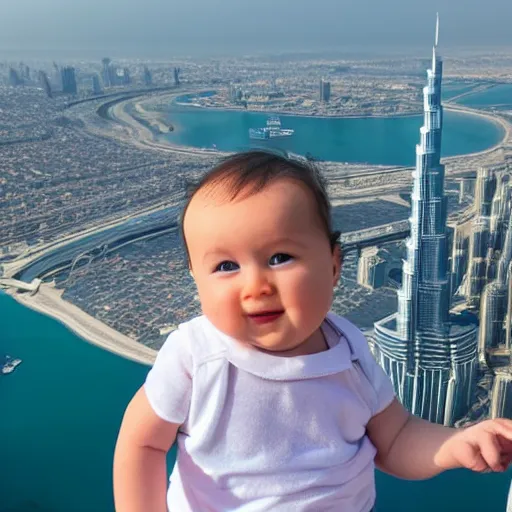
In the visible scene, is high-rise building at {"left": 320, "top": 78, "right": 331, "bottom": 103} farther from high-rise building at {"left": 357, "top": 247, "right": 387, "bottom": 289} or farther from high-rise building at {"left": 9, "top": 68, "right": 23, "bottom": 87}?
high-rise building at {"left": 9, "top": 68, "right": 23, "bottom": 87}

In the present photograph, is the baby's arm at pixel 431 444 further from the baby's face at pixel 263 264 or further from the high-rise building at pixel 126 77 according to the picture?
the high-rise building at pixel 126 77

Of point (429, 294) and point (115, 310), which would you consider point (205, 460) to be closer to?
point (115, 310)

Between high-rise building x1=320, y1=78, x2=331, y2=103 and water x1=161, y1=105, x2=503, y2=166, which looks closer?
water x1=161, y1=105, x2=503, y2=166

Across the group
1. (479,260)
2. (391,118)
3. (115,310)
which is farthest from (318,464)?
(391,118)

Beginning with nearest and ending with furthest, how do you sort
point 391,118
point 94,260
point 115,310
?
point 115,310 < point 94,260 < point 391,118

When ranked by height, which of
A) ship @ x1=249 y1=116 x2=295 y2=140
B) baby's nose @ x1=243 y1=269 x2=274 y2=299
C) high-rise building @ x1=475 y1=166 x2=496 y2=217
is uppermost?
baby's nose @ x1=243 y1=269 x2=274 y2=299

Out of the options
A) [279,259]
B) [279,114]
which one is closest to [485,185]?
[279,114]

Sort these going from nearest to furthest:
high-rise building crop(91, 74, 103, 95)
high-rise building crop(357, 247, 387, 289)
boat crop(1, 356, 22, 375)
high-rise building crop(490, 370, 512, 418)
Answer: boat crop(1, 356, 22, 375) < high-rise building crop(490, 370, 512, 418) < high-rise building crop(357, 247, 387, 289) < high-rise building crop(91, 74, 103, 95)

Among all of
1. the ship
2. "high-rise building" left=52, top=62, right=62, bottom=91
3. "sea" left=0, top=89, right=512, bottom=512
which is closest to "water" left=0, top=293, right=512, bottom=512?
"sea" left=0, top=89, right=512, bottom=512
